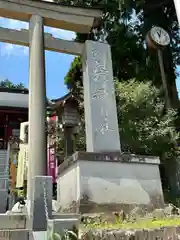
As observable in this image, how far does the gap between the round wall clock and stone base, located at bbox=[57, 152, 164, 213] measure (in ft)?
23.7

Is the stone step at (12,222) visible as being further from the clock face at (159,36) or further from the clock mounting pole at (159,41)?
the clock face at (159,36)

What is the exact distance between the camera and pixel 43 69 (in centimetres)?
758

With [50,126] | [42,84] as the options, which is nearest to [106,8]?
[50,126]

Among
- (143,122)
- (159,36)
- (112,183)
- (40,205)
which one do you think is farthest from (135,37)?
(40,205)

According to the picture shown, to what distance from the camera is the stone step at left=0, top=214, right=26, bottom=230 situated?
4551 millimetres

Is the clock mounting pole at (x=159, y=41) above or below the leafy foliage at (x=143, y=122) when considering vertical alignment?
above

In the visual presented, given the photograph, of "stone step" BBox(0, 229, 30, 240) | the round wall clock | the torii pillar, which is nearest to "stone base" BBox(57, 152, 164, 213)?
the torii pillar

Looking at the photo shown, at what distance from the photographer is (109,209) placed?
20.0 feet

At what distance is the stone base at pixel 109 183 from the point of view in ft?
19.7

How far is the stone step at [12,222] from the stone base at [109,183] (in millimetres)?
1425

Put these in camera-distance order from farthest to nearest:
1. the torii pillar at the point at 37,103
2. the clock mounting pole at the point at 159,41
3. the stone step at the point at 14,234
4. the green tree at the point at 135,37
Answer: the green tree at the point at 135,37
the clock mounting pole at the point at 159,41
the torii pillar at the point at 37,103
the stone step at the point at 14,234

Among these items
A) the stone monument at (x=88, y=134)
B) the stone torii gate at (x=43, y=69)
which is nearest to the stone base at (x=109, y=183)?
the stone monument at (x=88, y=134)

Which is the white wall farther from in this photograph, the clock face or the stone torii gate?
the clock face

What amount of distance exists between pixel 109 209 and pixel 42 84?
3.46 m
